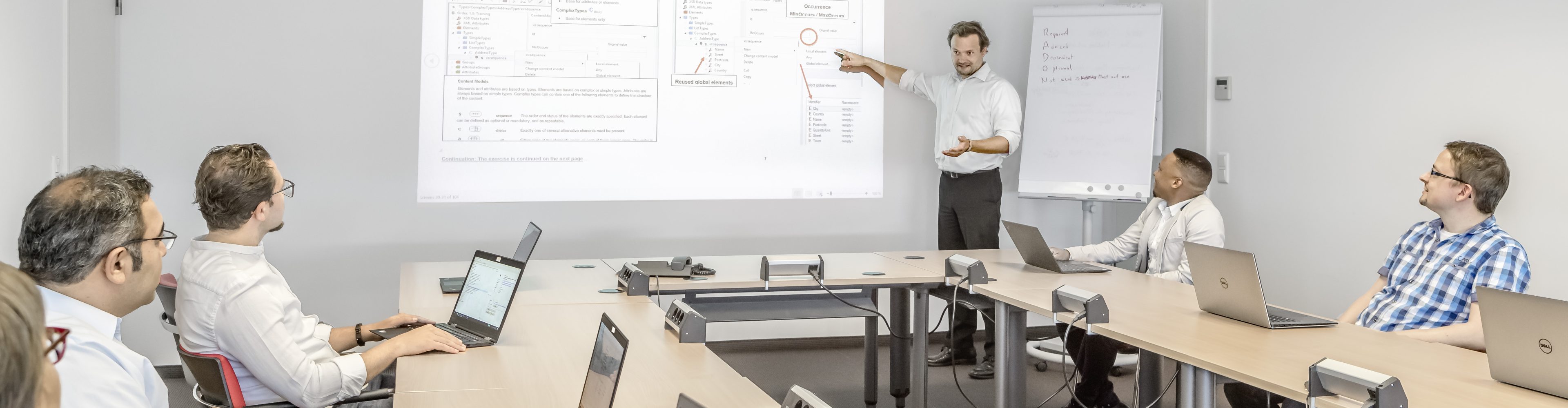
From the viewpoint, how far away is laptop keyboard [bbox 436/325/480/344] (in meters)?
2.05

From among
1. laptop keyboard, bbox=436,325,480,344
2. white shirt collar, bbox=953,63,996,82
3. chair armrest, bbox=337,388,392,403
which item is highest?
white shirt collar, bbox=953,63,996,82

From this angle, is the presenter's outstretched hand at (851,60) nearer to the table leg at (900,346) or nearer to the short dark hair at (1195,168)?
the table leg at (900,346)

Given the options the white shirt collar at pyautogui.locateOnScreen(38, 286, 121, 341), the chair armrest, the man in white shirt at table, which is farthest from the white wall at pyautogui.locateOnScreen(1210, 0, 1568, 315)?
the white shirt collar at pyautogui.locateOnScreen(38, 286, 121, 341)

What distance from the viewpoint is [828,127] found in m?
4.62

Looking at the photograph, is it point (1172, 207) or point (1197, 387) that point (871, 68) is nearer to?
point (1172, 207)

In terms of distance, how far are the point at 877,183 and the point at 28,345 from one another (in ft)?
13.8

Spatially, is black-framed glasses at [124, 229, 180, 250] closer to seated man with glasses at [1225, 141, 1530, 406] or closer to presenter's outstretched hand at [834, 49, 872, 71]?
seated man with glasses at [1225, 141, 1530, 406]

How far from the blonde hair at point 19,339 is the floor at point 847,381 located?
2.88m

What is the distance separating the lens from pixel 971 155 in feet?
14.0

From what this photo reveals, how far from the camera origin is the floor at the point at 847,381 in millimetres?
3623

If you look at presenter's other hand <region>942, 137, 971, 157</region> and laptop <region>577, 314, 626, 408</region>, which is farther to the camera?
presenter's other hand <region>942, 137, 971, 157</region>

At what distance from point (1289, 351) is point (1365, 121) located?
Answer: 7.19ft

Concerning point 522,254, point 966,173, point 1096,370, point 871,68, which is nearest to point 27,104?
point 522,254

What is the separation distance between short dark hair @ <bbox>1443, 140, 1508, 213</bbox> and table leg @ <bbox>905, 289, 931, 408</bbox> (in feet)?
4.91
